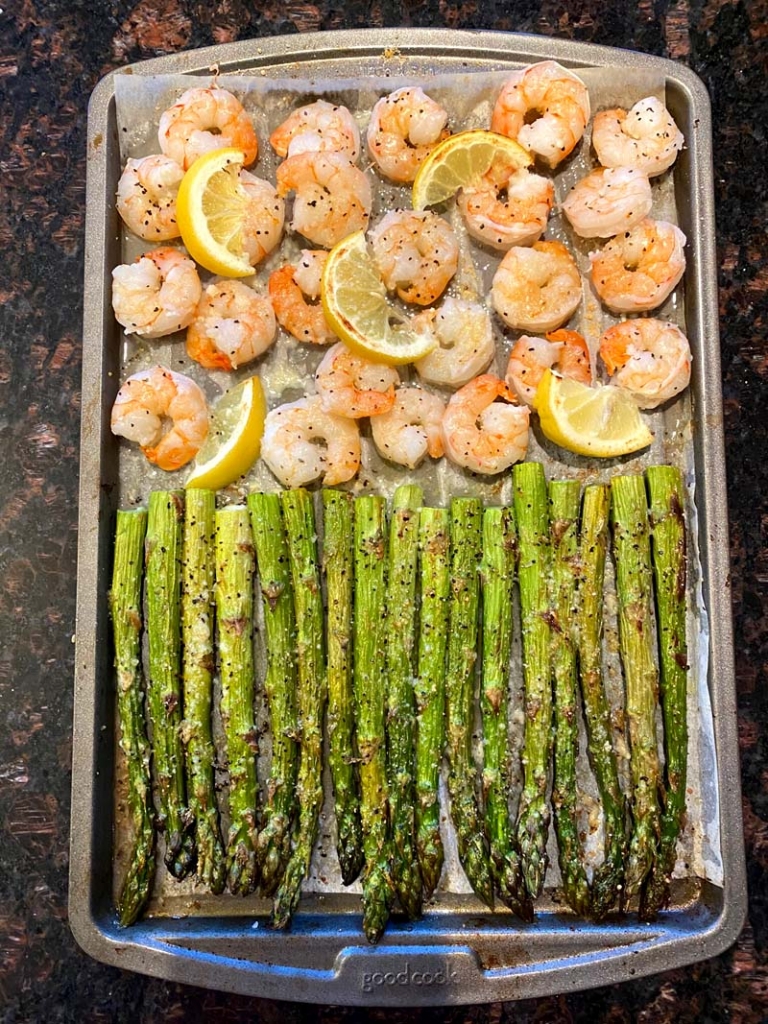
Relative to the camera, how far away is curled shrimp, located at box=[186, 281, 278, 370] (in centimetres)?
370

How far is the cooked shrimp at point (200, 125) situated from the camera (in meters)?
3.73

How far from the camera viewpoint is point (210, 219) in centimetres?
367

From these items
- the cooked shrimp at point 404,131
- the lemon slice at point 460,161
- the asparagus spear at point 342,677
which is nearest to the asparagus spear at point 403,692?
the asparagus spear at point 342,677

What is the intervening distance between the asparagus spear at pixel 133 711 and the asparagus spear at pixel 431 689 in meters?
1.16

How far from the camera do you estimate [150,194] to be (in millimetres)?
3777

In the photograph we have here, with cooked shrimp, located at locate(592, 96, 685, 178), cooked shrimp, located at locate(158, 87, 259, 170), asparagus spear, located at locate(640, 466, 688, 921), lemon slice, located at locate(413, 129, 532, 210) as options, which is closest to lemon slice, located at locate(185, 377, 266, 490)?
cooked shrimp, located at locate(158, 87, 259, 170)

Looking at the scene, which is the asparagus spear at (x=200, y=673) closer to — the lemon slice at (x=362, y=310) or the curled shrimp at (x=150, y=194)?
the lemon slice at (x=362, y=310)

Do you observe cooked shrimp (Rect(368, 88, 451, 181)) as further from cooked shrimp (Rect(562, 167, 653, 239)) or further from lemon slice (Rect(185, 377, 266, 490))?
lemon slice (Rect(185, 377, 266, 490))

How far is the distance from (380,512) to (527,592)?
2.39 feet

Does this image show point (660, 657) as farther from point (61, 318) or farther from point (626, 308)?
point (61, 318)

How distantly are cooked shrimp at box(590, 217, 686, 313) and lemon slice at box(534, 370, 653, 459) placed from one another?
45 centimetres

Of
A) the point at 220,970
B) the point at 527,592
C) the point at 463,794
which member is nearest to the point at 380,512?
the point at 527,592

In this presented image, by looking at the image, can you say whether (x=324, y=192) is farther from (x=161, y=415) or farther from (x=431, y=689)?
(x=431, y=689)

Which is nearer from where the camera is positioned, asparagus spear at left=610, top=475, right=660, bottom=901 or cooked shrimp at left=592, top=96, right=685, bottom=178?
asparagus spear at left=610, top=475, right=660, bottom=901
